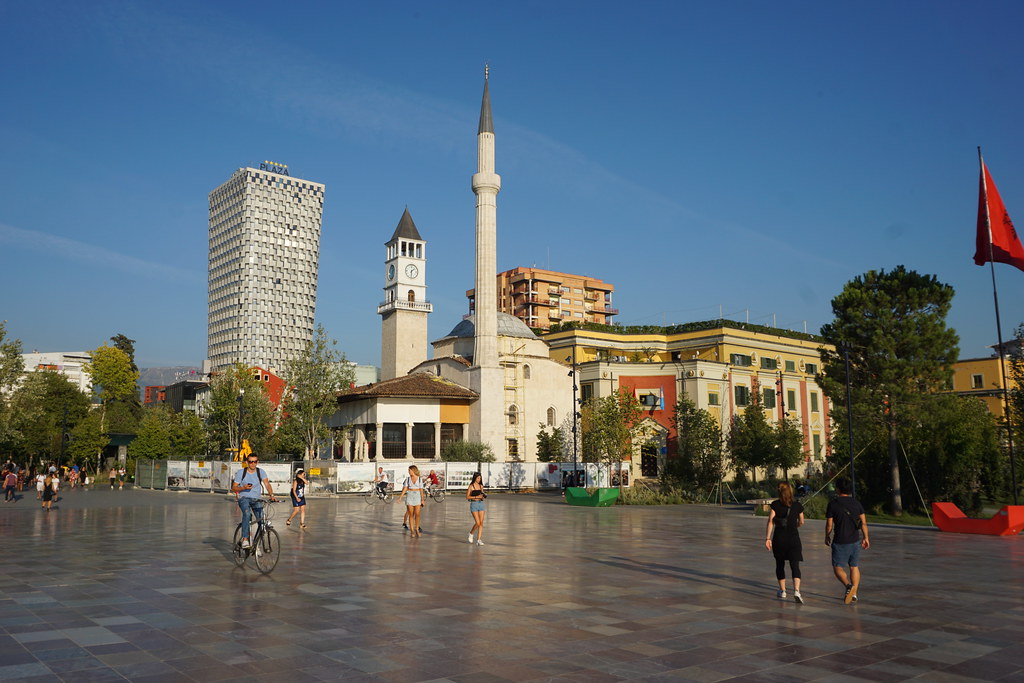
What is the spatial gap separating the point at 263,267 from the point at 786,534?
142861 mm

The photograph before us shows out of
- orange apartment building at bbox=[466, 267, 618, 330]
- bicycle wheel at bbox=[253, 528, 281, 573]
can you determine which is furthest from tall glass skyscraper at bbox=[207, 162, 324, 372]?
bicycle wheel at bbox=[253, 528, 281, 573]

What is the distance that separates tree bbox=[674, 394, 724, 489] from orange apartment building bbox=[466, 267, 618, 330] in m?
65.5

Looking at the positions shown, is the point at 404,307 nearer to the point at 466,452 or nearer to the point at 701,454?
the point at 466,452

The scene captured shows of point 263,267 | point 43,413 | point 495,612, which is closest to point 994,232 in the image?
point 495,612

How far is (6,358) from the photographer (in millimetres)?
35969

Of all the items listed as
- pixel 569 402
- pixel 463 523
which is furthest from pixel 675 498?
pixel 569 402

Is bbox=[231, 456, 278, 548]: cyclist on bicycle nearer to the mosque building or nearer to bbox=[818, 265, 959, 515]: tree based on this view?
bbox=[818, 265, 959, 515]: tree

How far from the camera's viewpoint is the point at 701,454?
4100 centimetres

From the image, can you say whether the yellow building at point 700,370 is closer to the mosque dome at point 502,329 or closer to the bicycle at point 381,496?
the mosque dome at point 502,329

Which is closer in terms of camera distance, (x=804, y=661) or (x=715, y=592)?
(x=804, y=661)

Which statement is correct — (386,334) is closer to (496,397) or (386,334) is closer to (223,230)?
(496,397)

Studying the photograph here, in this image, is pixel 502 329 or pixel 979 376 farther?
pixel 979 376

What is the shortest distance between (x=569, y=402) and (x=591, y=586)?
4642 cm

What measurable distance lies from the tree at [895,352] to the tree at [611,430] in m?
14.0
